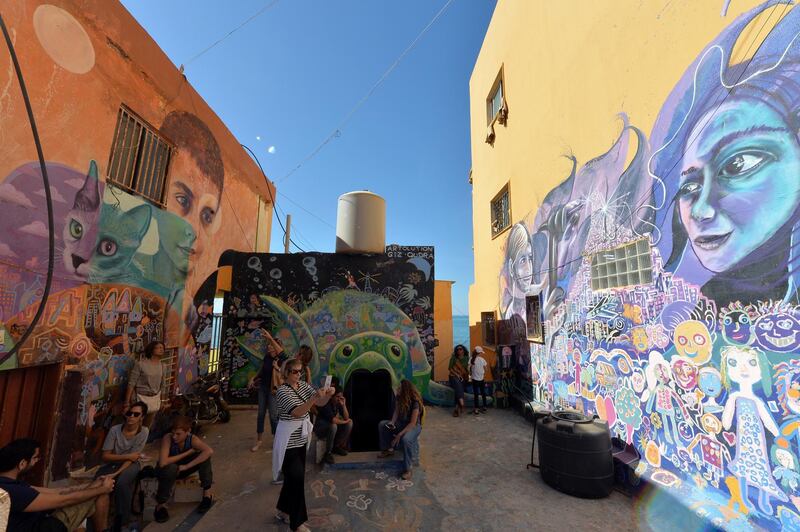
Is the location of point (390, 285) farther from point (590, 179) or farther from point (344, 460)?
point (590, 179)

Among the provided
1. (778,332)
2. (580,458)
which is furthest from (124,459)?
(778,332)

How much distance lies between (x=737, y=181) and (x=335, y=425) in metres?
5.86

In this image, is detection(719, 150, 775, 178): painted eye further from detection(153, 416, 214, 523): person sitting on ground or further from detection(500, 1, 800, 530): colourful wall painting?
detection(153, 416, 214, 523): person sitting on ground

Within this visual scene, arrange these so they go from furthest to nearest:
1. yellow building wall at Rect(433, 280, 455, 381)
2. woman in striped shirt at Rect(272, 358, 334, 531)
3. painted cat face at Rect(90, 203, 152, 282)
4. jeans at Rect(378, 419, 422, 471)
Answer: yellow building wall at Rect(433, 280, 455, 381) → painted cat face at Rect(90, 203, 152, 282) → jeans at Rect(378, 419, 422, 471) → woman in striped shirt at Rect(272, 358, 334, 531)

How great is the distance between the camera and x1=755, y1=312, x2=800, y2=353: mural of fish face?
9.91 ft

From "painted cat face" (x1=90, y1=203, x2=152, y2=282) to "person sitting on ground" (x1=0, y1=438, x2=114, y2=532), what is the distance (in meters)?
3.09

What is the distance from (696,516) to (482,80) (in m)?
12.7

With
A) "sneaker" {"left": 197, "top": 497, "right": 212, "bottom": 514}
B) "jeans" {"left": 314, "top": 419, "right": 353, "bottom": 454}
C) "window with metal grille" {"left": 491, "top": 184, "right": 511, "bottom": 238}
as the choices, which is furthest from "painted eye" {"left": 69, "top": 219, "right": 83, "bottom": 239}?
"window with metal grille" {"left": 491, "top": 184, "right": 511, "bottom": 238}

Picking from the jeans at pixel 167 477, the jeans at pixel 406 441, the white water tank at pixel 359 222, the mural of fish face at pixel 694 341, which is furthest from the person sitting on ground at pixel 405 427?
the white water tank at pixel 359 222

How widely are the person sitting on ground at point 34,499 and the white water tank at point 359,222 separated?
20.5 ft

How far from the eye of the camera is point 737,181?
3.55 meters

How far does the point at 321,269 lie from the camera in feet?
29.0

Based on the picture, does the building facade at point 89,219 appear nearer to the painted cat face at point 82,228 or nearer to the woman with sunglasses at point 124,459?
the painted cat face at point 82,228

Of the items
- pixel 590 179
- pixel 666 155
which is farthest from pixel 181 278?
pixel 666 155
